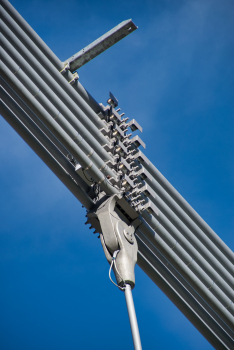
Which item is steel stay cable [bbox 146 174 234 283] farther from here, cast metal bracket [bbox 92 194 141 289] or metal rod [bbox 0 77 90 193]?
metal rod [bbox 0 77 90 193]

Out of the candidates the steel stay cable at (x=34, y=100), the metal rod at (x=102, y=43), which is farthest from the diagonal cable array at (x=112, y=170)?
the metal rod at (x=102, y=43)

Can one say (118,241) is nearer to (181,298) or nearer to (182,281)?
(182,281)

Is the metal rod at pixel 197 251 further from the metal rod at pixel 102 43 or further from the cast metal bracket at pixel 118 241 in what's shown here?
the metal rod at pixel 102 43

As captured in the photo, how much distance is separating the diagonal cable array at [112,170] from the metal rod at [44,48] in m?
0.03

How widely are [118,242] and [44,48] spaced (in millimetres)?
6564

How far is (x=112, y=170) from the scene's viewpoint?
18156mm

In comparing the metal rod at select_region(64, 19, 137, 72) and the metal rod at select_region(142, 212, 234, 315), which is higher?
the metal rod at select_region(64, 19, 137, 72)

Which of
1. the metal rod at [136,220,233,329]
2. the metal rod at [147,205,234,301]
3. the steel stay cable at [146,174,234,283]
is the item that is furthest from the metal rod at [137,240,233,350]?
the steel stay cable at [146,174,234,283]

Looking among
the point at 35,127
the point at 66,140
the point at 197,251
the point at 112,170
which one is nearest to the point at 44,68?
the point at 35,127

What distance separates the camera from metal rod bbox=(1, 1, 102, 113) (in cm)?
1762

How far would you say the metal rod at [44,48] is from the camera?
1762cm

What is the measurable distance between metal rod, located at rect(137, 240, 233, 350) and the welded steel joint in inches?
58.5

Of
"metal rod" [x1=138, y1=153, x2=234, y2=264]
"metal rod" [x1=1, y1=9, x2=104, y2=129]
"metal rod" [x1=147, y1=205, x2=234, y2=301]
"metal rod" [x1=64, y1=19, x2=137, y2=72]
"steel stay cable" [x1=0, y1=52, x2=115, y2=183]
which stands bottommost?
"metal rod" [x1=147, y1=205, x2=234, y2=301]

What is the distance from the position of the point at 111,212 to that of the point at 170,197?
3139 mm
